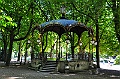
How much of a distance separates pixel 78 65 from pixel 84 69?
987mm

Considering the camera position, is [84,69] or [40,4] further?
[40,4]

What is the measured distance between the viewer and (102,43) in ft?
113

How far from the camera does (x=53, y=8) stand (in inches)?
1187

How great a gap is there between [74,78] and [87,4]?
1112 cm

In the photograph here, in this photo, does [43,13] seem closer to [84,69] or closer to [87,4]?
[87,4]

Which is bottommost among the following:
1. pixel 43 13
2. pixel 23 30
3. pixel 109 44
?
pixel 109 44

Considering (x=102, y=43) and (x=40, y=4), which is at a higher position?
A: (x=40, y=4)

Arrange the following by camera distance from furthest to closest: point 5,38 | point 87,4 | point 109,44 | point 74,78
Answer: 1. point 5,38
2. point 109,44
3. point 87,4
4. point 74,78

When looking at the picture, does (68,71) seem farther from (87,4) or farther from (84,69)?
(87,4)

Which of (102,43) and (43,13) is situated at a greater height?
(43,13)

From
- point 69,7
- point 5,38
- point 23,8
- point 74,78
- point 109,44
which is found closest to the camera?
point 74,78

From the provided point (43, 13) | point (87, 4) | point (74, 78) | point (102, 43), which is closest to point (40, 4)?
point (43, 13)

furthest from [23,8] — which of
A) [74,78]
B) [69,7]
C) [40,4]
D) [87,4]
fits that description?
[74,78]

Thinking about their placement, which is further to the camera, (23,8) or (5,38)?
(5,38)
